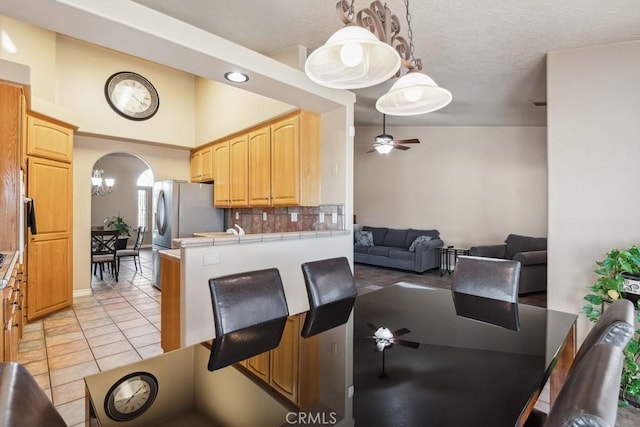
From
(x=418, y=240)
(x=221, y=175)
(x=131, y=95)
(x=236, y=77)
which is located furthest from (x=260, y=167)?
(x=418, y=240)

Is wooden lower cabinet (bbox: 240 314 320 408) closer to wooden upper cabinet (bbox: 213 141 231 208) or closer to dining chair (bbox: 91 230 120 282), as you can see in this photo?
wooden upper cabinet (bbox: 213 141 231 208)

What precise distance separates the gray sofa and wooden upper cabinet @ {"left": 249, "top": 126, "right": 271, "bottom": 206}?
3379 millimetres

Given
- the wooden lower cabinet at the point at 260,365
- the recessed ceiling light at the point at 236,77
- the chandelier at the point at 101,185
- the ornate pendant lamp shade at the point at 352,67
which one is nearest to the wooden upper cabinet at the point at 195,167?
the recessed ceiling light at the point at 236,77

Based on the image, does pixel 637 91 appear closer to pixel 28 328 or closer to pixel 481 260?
pixel 481 260

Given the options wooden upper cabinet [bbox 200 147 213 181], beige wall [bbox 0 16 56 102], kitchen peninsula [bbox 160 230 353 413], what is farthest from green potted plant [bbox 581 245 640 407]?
beige wall [bbox 0 16 56 102]

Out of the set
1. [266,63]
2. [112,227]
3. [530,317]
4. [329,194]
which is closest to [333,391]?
[530,317]

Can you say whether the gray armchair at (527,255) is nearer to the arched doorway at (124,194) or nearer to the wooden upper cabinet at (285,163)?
the wooden upper cabinet at (285,163)

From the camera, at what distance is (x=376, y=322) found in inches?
65.8

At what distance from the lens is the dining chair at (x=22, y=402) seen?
646 millimetres

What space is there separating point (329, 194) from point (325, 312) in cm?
196

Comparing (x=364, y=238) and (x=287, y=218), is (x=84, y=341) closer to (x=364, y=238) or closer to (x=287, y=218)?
(x=287, y=218)

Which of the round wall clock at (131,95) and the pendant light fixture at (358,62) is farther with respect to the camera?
the round wall clock at (131,95)

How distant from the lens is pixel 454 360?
4.06 ft

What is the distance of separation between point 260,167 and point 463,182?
14.4ft
